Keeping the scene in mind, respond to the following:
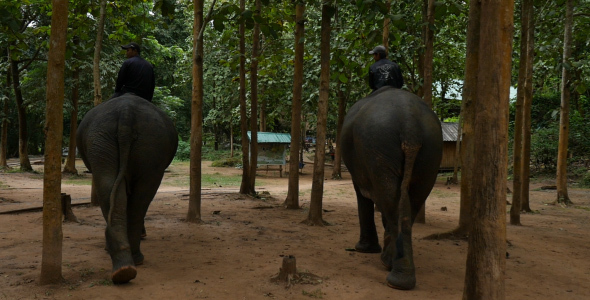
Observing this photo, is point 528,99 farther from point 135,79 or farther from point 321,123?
point 135,79

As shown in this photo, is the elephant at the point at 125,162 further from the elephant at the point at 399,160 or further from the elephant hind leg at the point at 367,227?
the elephant hind leg at the point at 367,227

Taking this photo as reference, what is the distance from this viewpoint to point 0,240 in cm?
570

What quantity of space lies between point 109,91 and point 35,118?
14933 millimetres

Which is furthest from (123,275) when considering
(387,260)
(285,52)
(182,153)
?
(182,153)

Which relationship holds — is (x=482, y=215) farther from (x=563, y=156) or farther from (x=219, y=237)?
(x=563, y=156)

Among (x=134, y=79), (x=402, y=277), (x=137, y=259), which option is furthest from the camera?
(x=134, y=79)

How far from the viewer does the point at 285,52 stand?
40.7 ft

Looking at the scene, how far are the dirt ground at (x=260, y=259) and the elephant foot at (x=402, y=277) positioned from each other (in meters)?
0.10

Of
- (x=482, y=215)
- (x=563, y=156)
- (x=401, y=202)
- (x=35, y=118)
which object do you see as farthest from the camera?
(x=35, y=118)

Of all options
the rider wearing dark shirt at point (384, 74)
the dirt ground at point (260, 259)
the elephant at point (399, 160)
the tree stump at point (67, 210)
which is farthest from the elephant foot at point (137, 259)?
the rider wearing dark shirt at point (384, 74)

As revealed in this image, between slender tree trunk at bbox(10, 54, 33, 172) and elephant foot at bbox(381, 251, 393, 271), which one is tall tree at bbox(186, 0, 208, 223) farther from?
slender tree trunk at bbox(10, 54, 33, 172)

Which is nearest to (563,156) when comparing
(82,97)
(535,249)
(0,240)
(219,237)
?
(535,249)

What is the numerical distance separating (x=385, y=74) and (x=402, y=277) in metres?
2.70

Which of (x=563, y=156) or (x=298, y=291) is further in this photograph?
(x=563, y=156)
